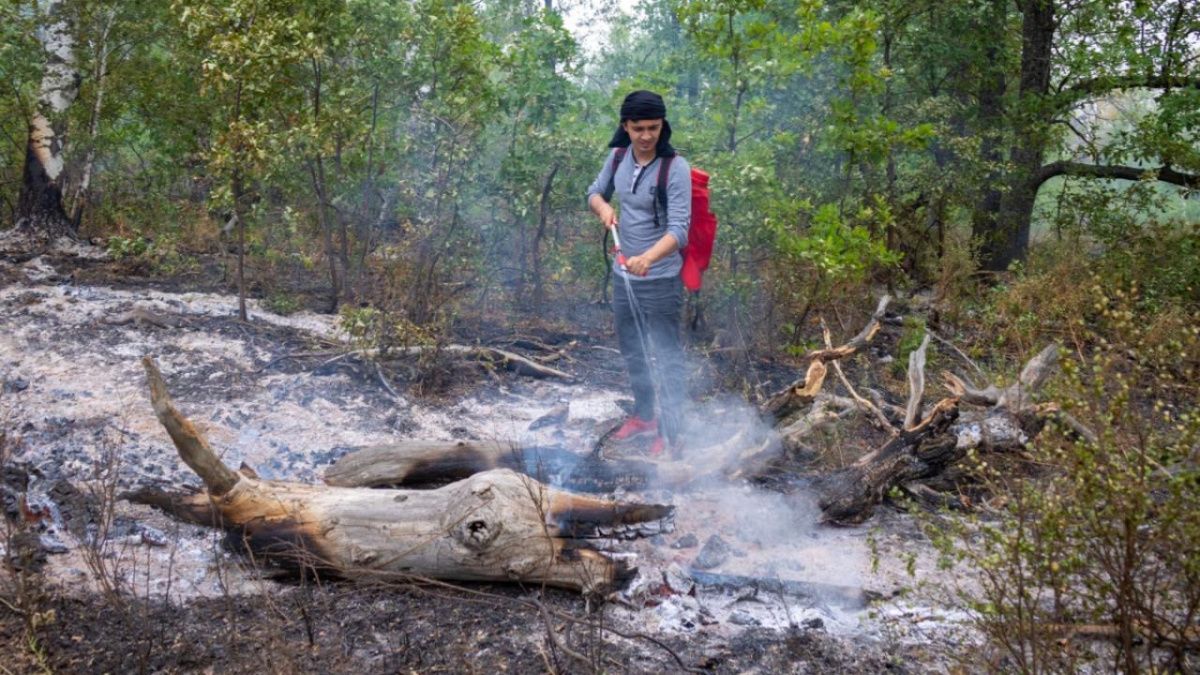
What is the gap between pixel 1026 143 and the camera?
10.0m

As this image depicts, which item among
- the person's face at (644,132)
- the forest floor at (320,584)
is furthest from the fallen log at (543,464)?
the person's face at (644,132)

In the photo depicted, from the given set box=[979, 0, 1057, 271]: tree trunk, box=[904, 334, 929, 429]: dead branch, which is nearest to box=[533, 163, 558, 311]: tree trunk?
box=[904, 334, 929, 429]: dead branch

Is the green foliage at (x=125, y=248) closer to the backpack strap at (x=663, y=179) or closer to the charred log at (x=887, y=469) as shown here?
the backpack strap at (x=663, y=179)

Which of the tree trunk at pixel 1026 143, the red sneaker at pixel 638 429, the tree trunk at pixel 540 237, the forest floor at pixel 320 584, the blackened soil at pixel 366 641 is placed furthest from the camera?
the tree trunk at pixel 1026 143

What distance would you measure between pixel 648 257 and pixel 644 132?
67 cm

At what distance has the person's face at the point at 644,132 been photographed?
188 inches

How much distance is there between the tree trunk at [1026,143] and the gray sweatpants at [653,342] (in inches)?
214

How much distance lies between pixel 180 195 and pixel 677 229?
839 cm

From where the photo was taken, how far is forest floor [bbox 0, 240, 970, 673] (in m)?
3.33

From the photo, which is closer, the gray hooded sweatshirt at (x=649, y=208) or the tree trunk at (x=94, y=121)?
the gray hooded sweatshirt at (x=649, y=208)

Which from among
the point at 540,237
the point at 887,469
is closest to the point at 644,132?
the point at 887,469

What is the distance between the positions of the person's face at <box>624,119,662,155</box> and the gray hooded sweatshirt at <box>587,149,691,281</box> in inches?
5.3

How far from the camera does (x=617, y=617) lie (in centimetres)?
372

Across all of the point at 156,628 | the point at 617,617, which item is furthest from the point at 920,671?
the point at 156,628
